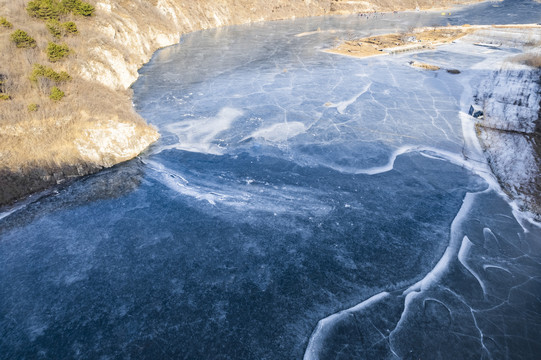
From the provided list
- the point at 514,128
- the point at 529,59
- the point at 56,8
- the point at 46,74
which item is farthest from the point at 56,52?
the point at 529,59

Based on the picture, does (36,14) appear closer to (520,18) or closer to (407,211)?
(407,211)

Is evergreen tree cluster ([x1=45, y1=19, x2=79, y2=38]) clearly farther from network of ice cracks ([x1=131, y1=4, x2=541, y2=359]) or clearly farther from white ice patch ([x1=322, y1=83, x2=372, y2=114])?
white ice patch ([x1=322, y1=83, x2=372, y2=114])

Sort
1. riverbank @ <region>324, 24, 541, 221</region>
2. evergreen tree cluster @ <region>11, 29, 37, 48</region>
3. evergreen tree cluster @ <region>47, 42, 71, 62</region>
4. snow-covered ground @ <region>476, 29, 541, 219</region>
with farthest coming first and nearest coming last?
1. evergreen tree cluster @ <region>47, 42, 71, 62</region>
2. evergreen tree cluster @ <region>11, 29, 37, 48</region>
3. riverbank @ <region>324, 24, 541, 221</region>
4. snow-covered ground @ <region>476, 29, 541, 219</region>

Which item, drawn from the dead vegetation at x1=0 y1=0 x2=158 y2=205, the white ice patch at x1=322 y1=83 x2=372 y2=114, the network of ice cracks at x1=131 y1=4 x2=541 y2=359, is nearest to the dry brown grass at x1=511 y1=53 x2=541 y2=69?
the network of ice cracks at x1=131 y1=4 x2=541 y2=359

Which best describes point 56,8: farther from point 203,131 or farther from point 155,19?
point 203,131

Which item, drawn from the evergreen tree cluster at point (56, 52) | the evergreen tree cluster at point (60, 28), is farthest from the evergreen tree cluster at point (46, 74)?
the evergreen tree cluster at point (60, 28)

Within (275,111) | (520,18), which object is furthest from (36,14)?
(520,18)
